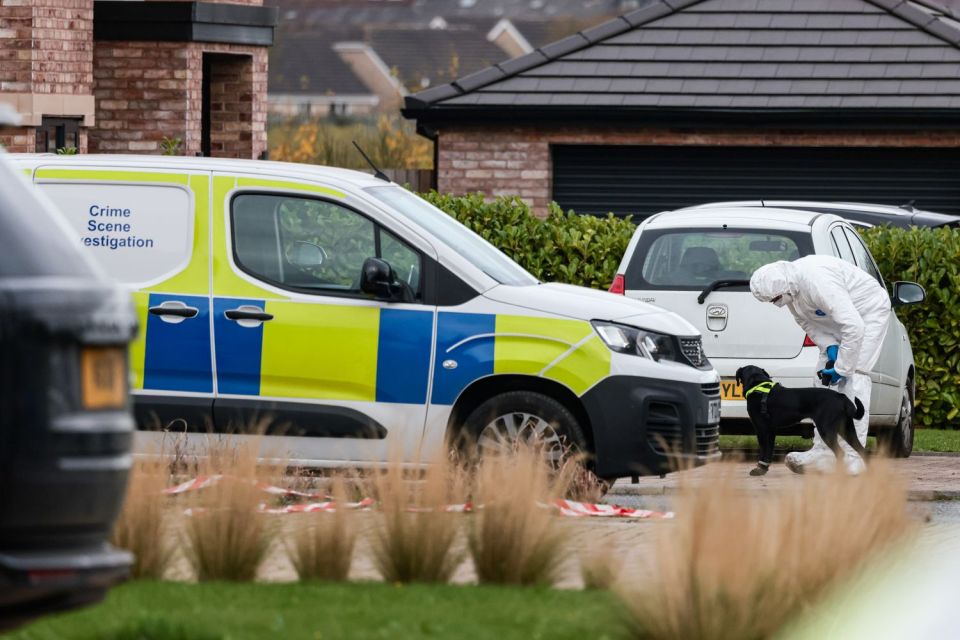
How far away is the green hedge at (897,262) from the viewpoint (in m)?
16.7

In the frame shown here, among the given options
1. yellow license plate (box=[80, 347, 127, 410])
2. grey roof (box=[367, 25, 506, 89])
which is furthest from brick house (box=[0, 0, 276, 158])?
grey roof (box=[367, 25, 506, 89])

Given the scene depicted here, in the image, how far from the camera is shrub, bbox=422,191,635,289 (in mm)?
16984

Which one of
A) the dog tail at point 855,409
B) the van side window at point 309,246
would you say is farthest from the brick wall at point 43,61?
the dog tail at point 855,409

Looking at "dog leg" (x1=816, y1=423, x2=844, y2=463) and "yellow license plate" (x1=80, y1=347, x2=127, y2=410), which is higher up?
"yellow license plate" (x1=80, y1=347, x2=127, y2=410)

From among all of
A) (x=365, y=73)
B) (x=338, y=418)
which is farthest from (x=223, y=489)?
(x=365, y=73)

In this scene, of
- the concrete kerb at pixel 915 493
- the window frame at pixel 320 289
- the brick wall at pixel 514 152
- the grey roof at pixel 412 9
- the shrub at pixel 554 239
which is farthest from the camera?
the grey roof at pixel 412 9

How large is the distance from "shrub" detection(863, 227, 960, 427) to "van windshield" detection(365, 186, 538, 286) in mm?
6268

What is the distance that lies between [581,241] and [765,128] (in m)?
7.31

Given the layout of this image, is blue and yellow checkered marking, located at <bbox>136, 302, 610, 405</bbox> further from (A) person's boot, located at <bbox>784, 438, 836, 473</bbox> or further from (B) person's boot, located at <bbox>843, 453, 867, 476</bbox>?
(A) person's boot, located at <bbox>784, 438, 836, 473</bbox>

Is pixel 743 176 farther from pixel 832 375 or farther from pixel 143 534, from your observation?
pixel 143 534

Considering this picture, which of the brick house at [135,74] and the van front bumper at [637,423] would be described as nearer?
the van front bumper at [637,423]

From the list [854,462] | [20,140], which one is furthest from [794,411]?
[20,140]

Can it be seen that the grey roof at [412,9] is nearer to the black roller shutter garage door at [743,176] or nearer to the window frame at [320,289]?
the black roller shutter garage door at [743,176]

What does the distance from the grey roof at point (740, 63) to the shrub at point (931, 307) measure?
259 inches
